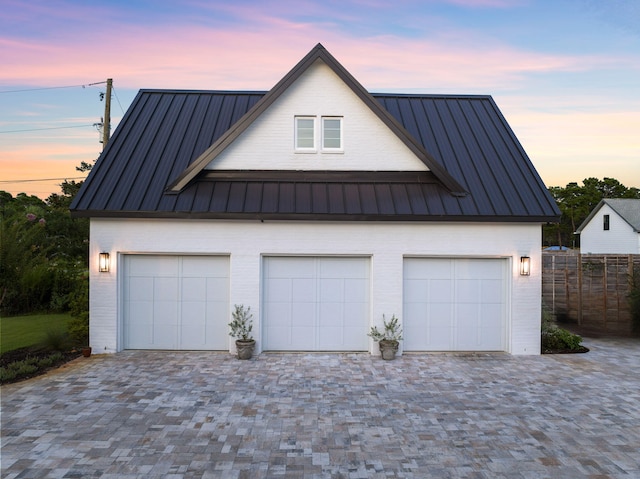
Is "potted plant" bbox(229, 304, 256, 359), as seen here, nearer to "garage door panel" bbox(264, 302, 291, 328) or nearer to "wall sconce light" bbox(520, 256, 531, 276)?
"garage door panel" bbox(264, 302, 291, 328)

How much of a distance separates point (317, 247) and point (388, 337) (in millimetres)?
2949

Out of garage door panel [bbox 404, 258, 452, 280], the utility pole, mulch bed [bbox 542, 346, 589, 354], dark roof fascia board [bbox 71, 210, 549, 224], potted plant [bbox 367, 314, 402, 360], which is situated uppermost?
the utility pole

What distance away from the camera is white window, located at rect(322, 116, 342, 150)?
445 inches

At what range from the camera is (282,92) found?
35.9 feet

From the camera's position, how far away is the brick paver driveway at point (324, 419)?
530 cm

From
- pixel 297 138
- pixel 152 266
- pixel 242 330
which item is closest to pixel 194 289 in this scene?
pixel 152 266

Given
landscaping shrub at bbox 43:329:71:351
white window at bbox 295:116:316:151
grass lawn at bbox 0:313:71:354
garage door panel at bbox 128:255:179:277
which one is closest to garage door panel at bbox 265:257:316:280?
garage door panel at bbox 128:255:179:277

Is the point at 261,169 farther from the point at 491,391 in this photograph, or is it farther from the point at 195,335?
the point at 491,391

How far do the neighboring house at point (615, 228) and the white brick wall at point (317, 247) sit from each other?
3093 cm

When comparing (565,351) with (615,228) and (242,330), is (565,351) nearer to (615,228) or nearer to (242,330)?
(242,330)

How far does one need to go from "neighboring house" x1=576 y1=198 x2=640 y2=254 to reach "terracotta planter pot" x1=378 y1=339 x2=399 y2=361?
110 ft

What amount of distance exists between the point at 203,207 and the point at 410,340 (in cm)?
642

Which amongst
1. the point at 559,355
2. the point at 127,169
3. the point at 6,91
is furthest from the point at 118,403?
the point at 6,91

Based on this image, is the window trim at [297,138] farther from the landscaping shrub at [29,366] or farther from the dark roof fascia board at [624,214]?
the dark roof fascia board at [624,214]
